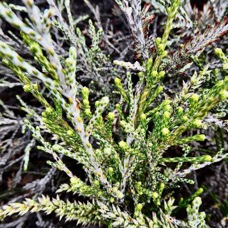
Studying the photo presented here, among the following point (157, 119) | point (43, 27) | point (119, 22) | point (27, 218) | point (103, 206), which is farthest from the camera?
point (119, 22)

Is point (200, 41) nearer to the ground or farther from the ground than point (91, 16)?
nearer to the ground

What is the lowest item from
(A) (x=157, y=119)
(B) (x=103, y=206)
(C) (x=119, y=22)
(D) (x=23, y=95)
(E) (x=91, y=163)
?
(B) (x=103, y=206)

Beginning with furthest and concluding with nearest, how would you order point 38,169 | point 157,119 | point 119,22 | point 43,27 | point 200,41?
point 119,22 < point 38,169 < point 200,41 < point 157,119 < point 43,27

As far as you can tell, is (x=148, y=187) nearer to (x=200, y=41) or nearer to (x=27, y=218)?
(x=200, y=41)

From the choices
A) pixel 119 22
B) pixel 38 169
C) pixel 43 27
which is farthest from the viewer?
pixel 119 22

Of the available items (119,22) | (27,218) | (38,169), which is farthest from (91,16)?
(27,218)

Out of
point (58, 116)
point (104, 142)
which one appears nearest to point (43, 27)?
point (58, 116)

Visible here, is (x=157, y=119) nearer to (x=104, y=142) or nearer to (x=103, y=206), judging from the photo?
(x=104, y=142)

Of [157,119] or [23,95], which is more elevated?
Result: [23,95]

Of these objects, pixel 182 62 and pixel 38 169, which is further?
pixel 38 169
